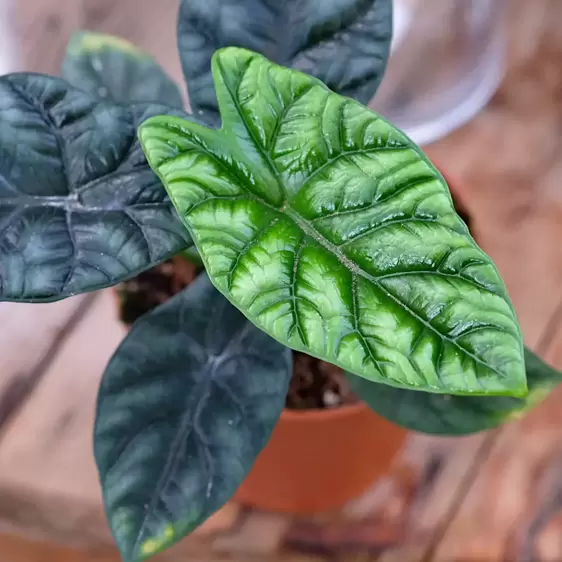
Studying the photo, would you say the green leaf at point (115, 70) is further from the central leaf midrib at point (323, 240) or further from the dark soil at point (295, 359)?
the central leaf midrib at point (323, 240)

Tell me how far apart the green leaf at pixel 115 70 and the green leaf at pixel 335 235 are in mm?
311

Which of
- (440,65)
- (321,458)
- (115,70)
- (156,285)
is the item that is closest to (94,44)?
(115,70)

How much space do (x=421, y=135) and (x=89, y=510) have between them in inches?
27.0

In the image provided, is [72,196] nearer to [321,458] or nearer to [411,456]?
[321,458]

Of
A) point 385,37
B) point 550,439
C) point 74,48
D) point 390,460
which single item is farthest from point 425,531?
point 74,48

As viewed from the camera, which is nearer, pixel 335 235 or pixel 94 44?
pixel 335 235

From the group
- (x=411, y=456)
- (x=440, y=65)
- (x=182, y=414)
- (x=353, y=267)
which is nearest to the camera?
(x=353, y=267)

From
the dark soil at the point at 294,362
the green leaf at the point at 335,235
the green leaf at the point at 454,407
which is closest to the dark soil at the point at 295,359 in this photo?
the dark soil at the point at 294,362

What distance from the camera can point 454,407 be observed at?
24.0 inches

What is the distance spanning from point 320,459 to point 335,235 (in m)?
0.41

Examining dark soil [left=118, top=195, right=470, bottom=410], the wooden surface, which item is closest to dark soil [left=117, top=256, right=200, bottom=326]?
dark soil [left=118, top=195, right=470, bottom=410]

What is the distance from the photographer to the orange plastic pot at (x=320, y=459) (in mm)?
700

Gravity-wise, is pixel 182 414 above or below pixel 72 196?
below

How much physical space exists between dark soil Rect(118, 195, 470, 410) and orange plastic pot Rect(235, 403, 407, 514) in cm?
3
